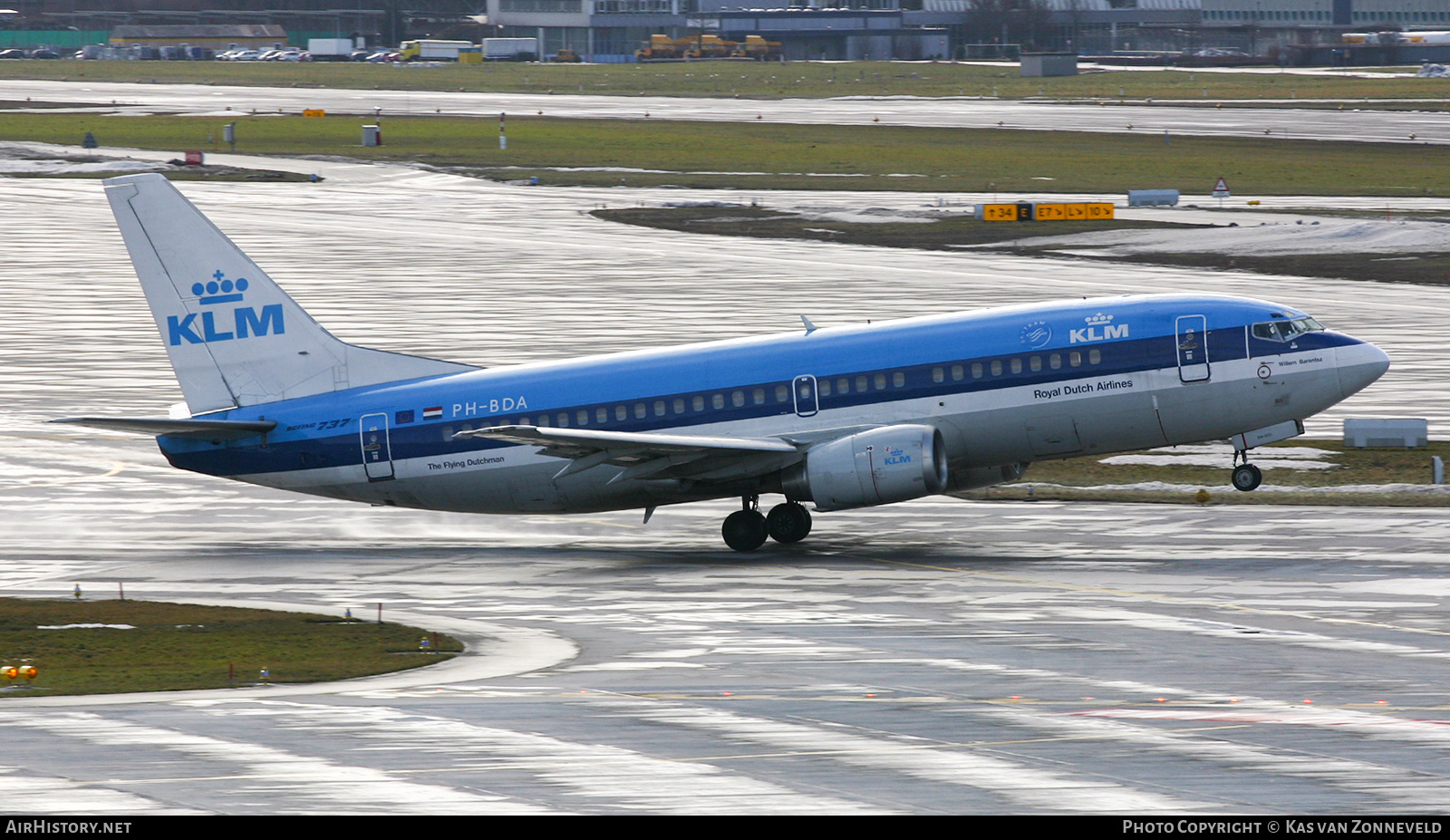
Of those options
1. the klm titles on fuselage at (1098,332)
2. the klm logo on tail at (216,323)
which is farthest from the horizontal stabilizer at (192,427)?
the klm titles on fuselage at (1098,332)

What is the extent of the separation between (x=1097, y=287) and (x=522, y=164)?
196 feet

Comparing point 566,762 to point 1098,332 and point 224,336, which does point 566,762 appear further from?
point 224,336

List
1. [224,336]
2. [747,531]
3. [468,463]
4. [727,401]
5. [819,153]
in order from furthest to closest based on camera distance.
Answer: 1. [819,153]
2. [224,336]
3. [468,463]
4. [747,531]
5. [727,401]

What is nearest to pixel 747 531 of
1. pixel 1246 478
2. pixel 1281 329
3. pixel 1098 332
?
pixel 1098 332

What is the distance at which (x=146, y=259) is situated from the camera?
39188mm

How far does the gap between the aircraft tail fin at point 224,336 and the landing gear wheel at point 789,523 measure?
7.78 metres

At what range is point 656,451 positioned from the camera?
117 feet

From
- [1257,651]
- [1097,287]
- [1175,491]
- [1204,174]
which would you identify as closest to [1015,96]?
[1204,174]

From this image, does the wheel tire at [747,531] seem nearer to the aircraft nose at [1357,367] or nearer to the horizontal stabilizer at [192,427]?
the horizontal stabilizer at [192,427]

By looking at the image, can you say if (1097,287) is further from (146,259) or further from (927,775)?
(927,775)

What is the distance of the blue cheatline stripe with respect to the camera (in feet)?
117

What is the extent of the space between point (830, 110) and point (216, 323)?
13076cm

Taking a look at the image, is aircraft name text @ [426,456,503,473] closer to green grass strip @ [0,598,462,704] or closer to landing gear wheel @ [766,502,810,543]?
landing gear wheel @ [766,502,810,543]

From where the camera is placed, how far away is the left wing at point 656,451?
3500cm
